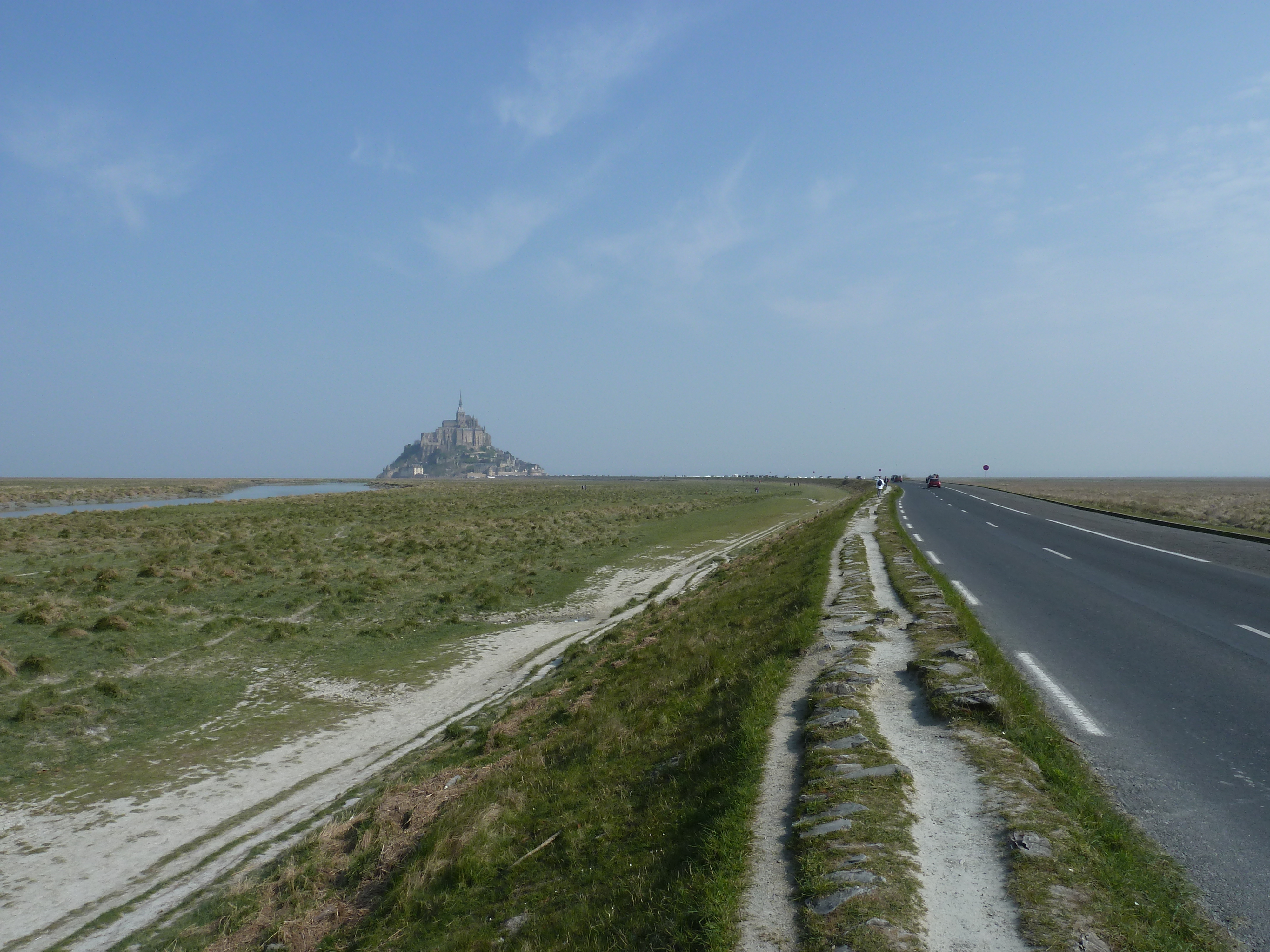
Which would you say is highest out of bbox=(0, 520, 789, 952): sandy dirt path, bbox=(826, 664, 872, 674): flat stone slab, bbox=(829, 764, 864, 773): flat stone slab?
bbox=(826, 664, 872, 674): flat stone slab

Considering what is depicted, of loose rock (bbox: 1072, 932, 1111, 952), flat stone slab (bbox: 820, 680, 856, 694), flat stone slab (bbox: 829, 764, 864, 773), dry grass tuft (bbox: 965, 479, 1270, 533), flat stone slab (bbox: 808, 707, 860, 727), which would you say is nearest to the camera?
loose rock (bbox: 1072, 932, 1111, 952)

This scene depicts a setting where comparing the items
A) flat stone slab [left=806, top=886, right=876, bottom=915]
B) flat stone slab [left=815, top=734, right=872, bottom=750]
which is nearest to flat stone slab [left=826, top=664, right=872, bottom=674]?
flat stone slab [left=815, top=734, right=872, bottom=750]

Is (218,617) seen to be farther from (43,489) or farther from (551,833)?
(43,489)

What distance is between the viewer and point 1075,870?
16.1 ft

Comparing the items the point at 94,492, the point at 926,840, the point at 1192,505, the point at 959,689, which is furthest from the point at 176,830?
the point at 94,492

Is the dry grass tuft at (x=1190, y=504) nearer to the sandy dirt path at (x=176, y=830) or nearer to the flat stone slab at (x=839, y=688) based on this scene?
the flat stone slab at (x=839, y=688)

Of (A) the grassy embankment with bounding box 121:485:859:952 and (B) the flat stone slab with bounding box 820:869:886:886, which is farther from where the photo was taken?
(A) the grassy embankment with bounding box 121:485:859:952

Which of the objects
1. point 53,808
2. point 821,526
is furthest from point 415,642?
point 821,526

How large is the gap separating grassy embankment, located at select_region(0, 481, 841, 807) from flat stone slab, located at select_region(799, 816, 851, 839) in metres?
12.3

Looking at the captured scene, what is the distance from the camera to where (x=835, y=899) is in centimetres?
470

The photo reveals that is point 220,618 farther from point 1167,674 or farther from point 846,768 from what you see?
point 1167,674

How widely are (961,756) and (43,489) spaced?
508ft

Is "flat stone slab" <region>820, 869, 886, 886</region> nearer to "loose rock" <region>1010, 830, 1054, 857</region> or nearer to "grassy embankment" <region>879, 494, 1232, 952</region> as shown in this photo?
"grassy embankment" <region>879, 494, 1232, 952</region>

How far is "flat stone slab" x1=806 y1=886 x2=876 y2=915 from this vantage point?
463 centimetres
